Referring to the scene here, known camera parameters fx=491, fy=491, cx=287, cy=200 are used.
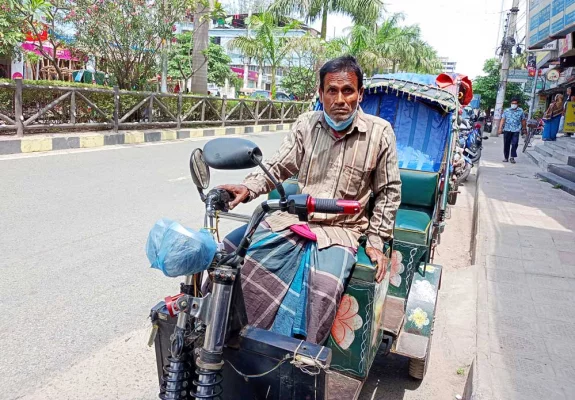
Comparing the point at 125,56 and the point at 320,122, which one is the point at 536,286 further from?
the point at 125,56

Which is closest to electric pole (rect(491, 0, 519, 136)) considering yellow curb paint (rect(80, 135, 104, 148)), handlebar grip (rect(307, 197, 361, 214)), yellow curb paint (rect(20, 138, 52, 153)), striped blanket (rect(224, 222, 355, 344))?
yellow curb paint (rect(80, 135, 104, 148))

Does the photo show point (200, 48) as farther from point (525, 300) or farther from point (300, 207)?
point (300, 207)

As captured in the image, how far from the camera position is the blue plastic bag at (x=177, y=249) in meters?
1.36

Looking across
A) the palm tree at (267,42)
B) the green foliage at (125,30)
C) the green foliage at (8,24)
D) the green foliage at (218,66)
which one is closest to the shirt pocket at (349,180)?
the green foliage at (8,24)

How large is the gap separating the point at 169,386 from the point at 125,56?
1318 cm

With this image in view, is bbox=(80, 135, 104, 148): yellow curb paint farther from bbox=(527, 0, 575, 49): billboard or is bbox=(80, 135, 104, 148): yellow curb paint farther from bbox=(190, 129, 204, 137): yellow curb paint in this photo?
bbox=(527, 0, 575, 49): billboard

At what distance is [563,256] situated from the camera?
16.2ft

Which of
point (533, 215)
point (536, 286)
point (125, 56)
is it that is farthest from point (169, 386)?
point (125, 56)

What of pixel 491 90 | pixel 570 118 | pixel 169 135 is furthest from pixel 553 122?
pixel 491 90

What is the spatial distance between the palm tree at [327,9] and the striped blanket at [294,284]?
23.3 m

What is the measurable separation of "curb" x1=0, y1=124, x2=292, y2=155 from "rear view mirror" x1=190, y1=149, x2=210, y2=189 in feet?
26.7

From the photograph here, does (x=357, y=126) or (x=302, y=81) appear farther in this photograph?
(x=302, y=81)

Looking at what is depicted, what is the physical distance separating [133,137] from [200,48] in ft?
16.2

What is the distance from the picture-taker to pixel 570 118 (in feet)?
56.3
